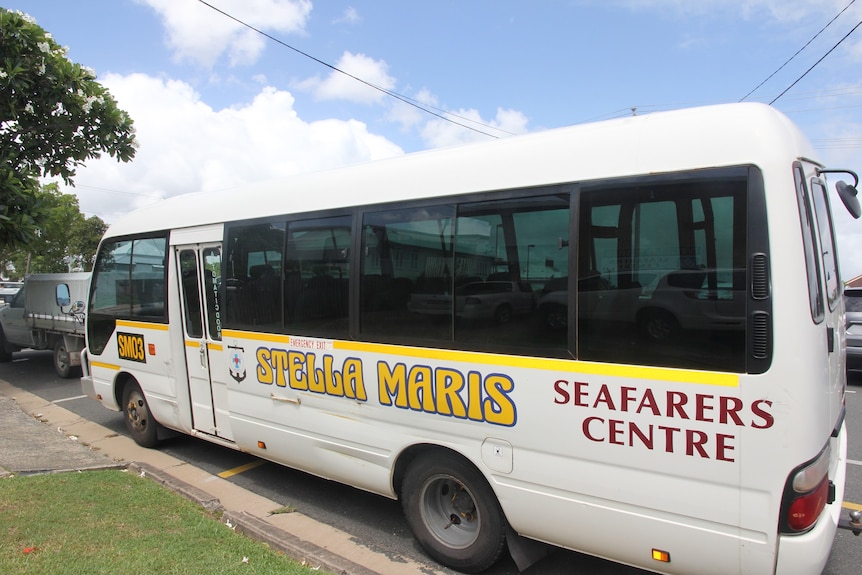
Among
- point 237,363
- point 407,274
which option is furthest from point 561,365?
point 237,363

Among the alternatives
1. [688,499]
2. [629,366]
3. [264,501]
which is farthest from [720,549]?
[264,501]

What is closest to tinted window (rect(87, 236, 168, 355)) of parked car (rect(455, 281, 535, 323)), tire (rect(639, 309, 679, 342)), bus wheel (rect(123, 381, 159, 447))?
bus wheel (rect(123, 381, 159, 447))

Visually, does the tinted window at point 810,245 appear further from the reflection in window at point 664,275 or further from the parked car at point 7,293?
the parked car at point 7,293

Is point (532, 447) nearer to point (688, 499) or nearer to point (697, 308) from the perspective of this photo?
point (688, 499)

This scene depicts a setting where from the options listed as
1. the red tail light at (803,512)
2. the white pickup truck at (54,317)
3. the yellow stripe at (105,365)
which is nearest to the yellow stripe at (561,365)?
the red tail light at (803,512)

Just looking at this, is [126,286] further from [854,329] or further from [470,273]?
[854,329]

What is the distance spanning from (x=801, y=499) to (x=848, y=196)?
1.82 metres

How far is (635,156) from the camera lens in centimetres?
287

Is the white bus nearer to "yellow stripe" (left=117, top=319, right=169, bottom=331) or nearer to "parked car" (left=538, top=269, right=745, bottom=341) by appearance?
"parked car" (left=538, top=269, right=745, bottom=341)

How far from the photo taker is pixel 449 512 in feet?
12.5

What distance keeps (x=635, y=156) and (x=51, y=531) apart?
14.5 feet

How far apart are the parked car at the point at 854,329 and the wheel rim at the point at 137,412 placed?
10.3 meters

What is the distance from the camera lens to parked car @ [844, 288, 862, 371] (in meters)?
9.37

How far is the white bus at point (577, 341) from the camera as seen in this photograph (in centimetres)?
252
